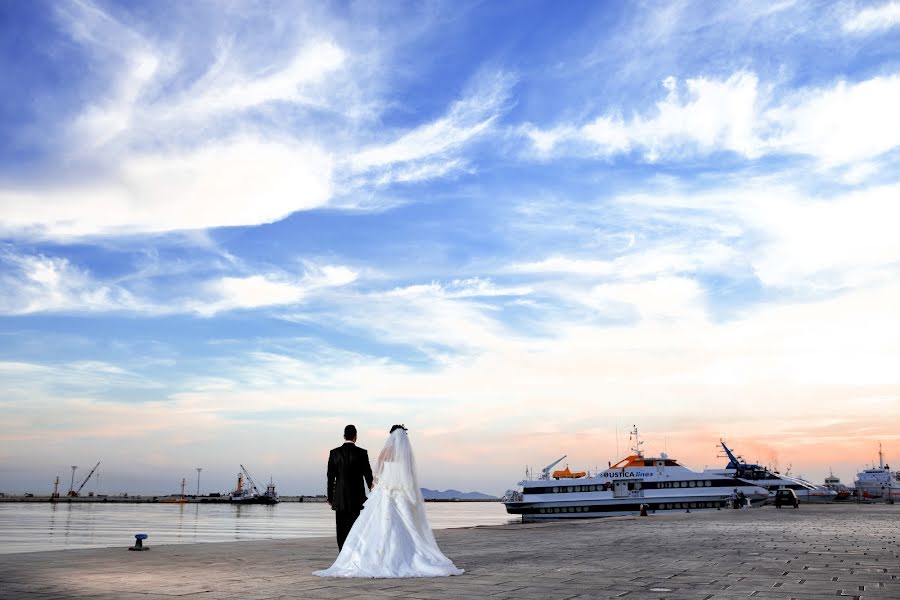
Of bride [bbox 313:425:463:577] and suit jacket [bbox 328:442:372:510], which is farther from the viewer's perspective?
suit jacket [bbox 328:442:372:510]

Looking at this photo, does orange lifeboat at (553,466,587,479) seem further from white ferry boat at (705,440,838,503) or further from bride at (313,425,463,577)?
bride at (313,425,463,577)

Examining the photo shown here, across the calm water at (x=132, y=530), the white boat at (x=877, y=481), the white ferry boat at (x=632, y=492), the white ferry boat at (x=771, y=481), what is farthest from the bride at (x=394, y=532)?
A: the white boat at (x=877, y=481)

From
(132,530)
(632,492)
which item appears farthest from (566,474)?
(132,530)

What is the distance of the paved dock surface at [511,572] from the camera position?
25.0ft

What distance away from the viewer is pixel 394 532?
413 inches

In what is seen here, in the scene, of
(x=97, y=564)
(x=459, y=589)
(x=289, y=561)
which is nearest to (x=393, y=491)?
(x=289, y=561)

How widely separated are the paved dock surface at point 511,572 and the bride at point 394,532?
531mm

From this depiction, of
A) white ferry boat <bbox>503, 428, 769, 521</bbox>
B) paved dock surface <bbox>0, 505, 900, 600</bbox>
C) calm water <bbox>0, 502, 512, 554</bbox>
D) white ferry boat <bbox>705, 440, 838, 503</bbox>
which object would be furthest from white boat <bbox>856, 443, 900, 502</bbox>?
paved dock surface <bbox>0, 505, 900, 600</bbox>

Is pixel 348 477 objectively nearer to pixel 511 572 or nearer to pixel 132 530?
pixel 511 572

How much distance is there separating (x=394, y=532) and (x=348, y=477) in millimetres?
1381

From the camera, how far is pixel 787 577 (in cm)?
912

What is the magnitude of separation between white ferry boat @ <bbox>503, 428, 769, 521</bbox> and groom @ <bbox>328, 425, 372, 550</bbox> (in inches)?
2465

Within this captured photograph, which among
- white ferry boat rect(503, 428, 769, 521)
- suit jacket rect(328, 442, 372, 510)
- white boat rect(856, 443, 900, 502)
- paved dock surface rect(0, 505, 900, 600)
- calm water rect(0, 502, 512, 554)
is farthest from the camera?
white boat rect(856, 443, 900, 502)

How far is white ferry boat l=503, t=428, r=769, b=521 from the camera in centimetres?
6844
